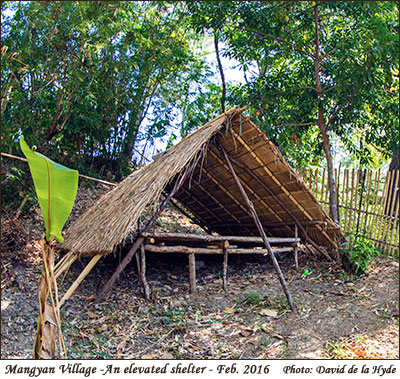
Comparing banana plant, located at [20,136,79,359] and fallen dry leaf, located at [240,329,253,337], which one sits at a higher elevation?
banana plant, located at [20,136,79,359]

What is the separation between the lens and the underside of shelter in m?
4.25

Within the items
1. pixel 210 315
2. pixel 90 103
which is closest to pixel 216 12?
pixel 90 103

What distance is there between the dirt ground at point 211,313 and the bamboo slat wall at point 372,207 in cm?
45

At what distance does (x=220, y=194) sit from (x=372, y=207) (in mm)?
2597

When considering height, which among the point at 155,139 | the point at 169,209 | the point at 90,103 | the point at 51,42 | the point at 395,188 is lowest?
the point at 169,209

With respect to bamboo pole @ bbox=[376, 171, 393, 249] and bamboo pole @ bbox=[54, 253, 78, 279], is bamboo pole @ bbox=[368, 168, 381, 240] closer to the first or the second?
bamboo pole @ bbox=[376, 171, 393, 249]

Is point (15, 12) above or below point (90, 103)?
above

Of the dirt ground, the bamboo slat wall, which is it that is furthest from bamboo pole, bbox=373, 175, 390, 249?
the dirt ground

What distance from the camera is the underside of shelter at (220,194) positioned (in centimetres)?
425

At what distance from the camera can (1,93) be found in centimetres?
582

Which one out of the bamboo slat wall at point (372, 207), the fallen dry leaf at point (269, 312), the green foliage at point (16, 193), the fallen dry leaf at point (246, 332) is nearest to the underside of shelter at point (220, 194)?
the bamboo slat wall at point (372, 207)

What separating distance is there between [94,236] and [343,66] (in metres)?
4.37

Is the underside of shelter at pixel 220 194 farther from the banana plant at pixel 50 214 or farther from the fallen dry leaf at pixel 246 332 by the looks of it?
the banana plant at pixel 50 214
